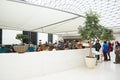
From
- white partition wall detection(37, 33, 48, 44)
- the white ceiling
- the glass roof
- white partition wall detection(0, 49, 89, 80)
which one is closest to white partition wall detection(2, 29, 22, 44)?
the white ceiling

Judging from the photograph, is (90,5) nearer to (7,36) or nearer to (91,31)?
(91,31)

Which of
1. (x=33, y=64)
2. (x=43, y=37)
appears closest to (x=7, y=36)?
(x=43, y=37)

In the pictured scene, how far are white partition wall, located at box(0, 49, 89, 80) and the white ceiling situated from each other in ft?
12.5

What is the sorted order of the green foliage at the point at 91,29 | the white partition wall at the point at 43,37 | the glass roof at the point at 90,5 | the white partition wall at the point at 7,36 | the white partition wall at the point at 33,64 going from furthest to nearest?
1. the white partition wall at the point at 43,37
2. the white partition wall at the point at 7,36
3. the glass roof at the point at 90,5
4. the green foliage at the point at 91,29
5. the white partition wall at the point at 33,64

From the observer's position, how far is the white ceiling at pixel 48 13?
8008 mm

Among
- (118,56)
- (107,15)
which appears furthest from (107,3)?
(118,56)

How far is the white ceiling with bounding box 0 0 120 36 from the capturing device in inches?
315

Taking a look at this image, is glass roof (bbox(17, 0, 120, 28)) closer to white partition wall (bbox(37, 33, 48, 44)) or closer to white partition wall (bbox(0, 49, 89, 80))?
white partition wall (bbox(0, 49, 89, 80))

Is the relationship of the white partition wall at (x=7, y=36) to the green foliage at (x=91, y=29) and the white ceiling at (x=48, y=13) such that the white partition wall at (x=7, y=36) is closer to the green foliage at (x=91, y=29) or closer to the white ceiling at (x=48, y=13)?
the white ceiling at (x=48, y=13)

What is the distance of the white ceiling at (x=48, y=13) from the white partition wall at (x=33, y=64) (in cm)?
380

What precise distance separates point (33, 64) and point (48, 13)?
563 centimetres

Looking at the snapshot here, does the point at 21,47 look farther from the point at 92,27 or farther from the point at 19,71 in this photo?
the point at 92,27

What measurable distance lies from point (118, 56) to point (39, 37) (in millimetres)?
16733

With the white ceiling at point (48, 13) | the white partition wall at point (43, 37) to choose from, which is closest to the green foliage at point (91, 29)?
the white ceiling at point (48, 13)
